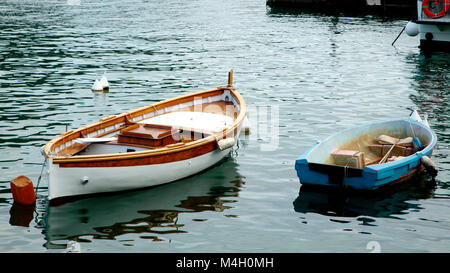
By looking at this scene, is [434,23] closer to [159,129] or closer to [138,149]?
[159,129]

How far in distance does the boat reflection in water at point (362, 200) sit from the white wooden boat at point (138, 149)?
10.7 ft

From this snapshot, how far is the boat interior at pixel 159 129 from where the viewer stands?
1725cm

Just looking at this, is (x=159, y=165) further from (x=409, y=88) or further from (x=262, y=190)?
(x=409, y=88)

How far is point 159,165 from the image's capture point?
54.3 feet

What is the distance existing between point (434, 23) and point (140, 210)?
107 ft

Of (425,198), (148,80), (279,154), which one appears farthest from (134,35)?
(425,198)

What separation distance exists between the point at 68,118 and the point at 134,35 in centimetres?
2729

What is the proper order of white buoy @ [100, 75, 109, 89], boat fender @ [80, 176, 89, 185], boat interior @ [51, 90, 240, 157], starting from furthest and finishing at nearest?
1. white buoy @ [100, 75, 109, 89]
2. boat interior @ [51, 90, 240, 157]
3. boat fender @ [80, 176, 89, 185]

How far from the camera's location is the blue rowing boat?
16312mm

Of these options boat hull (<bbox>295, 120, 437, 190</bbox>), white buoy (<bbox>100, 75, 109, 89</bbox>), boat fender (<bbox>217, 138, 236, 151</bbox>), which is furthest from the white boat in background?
boat fender (<bbox>217, 138, 236, 151</bbox>)

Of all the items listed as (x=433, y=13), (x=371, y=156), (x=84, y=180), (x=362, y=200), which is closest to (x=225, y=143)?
(x=362, y=200)

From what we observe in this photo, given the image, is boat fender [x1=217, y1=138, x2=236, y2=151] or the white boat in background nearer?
boat fender [x1=217, y1=138, x2=236, y2=151]

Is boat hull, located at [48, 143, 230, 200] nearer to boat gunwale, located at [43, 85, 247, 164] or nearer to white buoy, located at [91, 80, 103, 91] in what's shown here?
boat gunwale, located at [43, 85, 247, 164]

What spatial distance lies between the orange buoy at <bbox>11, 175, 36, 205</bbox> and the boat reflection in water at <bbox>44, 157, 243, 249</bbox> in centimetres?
59
